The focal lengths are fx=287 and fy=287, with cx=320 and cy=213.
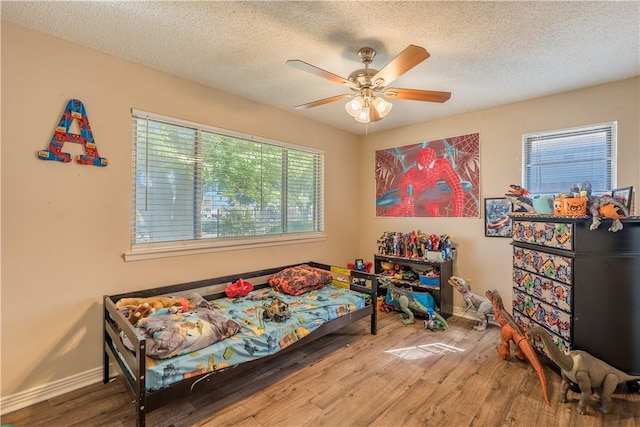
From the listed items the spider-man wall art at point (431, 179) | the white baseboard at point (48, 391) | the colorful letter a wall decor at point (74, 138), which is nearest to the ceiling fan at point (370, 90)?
the spider-man wall art at point (431, 179)

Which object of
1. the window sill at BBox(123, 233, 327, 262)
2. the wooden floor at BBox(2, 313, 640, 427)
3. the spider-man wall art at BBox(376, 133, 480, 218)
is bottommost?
the wooden floor at BBox(2, 313, 640, 427)

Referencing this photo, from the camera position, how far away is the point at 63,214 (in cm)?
213

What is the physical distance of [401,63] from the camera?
180 cm

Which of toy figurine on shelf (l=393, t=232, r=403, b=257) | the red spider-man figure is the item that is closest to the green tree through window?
toy figurine on shelf (l=393, t=232, r=403, b=257)

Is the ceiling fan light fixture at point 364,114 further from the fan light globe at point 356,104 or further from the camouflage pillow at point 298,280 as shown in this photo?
the camouflage pillow at point 298,280

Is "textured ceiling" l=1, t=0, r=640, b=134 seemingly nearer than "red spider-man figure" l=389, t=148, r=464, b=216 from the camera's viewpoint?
Yes

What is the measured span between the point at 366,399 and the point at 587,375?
4.86ft

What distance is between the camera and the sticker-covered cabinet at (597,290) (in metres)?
2.09

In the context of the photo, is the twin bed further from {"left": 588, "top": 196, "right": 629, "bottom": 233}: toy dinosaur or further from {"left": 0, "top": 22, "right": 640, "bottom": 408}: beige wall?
{"left": 588, "top": 196, "right": 629, "bottom": 233}: toy dinosaur

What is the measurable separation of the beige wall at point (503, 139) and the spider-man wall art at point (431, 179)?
9 centimetres

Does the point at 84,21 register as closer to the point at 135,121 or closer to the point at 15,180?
the point at 135,121

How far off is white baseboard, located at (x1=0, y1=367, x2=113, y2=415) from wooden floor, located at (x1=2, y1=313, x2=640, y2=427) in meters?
0.05

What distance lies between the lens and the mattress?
1.71m

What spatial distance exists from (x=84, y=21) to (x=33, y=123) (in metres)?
0.79
